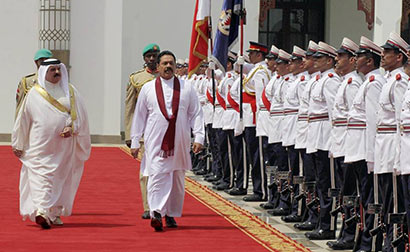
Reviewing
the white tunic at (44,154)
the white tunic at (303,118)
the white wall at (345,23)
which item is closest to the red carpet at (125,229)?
the white tunic at (44,154)

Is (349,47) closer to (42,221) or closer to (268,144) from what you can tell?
(268,144)

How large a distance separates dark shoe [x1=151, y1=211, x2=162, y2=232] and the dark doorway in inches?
745

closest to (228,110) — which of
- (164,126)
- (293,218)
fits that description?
(293,218)

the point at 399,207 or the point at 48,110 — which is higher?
the point at 48,110

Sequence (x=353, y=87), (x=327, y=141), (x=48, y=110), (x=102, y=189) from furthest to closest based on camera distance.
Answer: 1. (x=102, y=189)
2. (x=48, y=110)
3. (x=327, y=141)
4. (x=353, y=87)

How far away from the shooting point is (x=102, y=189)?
13328mm

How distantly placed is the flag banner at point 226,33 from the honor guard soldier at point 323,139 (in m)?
2.83

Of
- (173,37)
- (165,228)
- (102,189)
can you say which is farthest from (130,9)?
(165,228)

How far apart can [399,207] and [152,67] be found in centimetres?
418

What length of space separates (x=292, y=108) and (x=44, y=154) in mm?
2741

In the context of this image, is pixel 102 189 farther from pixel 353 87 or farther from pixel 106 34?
pixel 106 34

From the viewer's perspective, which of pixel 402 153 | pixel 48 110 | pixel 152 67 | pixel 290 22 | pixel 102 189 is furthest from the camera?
pixel 290 22

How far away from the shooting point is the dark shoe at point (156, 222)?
9078 millimetres

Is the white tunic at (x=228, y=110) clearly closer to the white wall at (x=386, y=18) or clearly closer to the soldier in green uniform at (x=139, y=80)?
the soldier in green uniform at (x=139, y=80)
